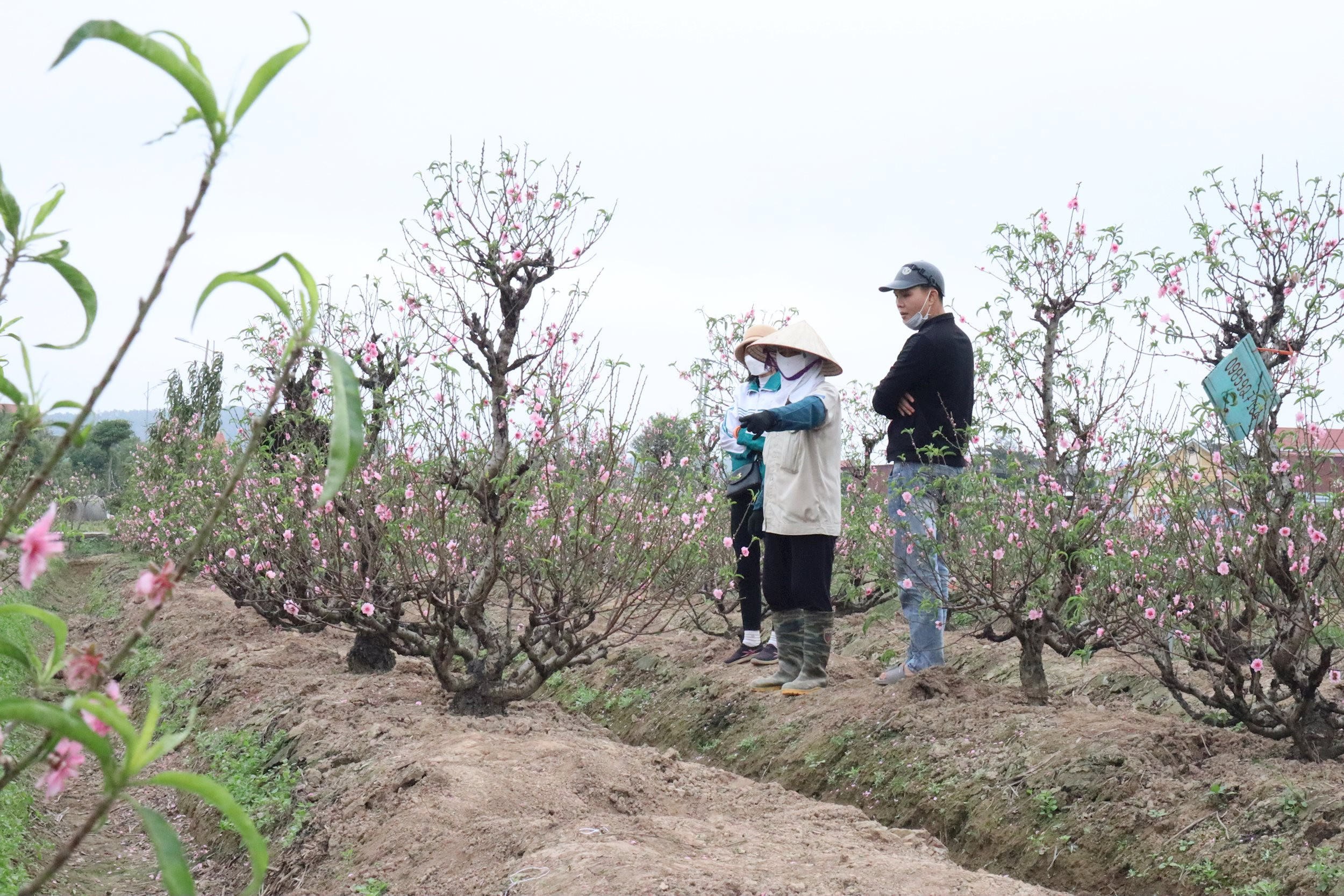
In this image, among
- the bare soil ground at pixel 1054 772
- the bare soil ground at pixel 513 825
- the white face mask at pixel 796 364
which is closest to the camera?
the bare soil ground at pixel 513 825

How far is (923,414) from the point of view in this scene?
514 cm

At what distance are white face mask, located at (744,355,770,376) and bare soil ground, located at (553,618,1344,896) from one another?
1.82m

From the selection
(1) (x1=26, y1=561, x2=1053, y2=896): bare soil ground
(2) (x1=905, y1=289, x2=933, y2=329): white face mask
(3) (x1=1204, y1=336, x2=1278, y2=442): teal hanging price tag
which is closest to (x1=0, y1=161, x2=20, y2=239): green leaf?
(1) (x1=26, y1=561, x2=1053, y2=896): bare soil ground

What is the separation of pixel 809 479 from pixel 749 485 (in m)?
0.92

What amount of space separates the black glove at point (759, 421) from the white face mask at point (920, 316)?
957 mm

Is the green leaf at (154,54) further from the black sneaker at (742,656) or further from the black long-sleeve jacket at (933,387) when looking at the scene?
the black sneaker at (742,656)

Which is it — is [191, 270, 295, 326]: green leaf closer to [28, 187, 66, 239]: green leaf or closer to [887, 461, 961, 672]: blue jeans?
[28, 187, 66, 239]: green leaf

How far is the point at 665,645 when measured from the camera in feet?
26.1

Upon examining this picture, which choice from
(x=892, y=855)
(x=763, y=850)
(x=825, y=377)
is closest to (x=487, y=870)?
(x=763, y=850)

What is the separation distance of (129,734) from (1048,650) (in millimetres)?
7079

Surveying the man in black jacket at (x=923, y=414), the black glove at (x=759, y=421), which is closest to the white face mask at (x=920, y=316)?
the man in black jacket at (x=923, y=414)

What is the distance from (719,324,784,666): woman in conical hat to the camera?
5539 millimetres

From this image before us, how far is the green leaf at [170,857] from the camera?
2.84 feet

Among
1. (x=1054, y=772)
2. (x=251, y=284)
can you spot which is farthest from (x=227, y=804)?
(x=1054, y=772)
